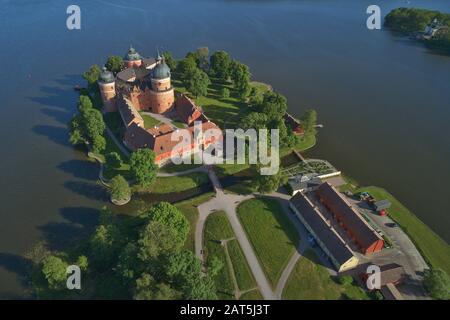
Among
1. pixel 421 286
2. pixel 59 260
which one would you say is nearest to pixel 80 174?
pixel 59 260

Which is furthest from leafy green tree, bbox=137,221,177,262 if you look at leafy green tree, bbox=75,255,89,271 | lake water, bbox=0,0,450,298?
lake water, bbox=0,0,450,298

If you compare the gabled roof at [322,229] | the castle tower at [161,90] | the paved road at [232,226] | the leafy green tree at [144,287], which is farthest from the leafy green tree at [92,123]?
the gabled roof at [322,229]

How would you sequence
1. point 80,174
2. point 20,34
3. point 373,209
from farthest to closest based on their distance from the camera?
point 20,34 < point 80,174 < point 373,209

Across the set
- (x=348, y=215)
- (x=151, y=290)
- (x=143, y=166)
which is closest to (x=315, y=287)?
(x=348, y=215)

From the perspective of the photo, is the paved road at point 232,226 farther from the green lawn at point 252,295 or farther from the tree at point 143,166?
the tree at point 143,166

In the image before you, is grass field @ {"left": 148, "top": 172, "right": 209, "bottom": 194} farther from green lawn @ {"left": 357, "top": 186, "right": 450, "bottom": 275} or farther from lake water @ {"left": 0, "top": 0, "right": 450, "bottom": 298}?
green lawn @ {"left": 357, "top": 186, "right": 450, "bottom": 275}

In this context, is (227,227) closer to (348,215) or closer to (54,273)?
(348,215)

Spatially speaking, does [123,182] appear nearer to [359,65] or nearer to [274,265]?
[274,265]
